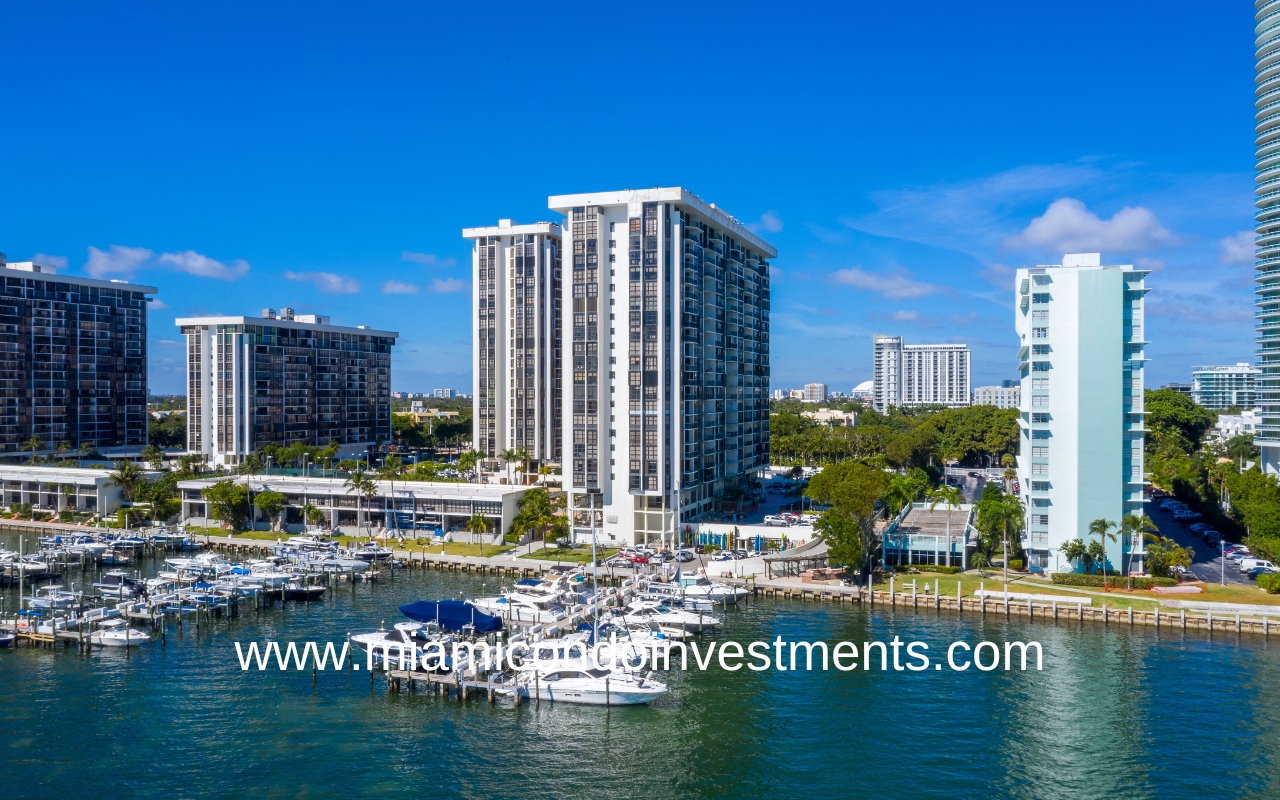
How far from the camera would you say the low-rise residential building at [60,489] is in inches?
4373

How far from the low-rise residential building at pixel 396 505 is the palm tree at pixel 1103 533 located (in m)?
52.3

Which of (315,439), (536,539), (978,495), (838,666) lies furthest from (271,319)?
(838,666)

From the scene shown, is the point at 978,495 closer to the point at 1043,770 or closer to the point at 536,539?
the point at 536,539

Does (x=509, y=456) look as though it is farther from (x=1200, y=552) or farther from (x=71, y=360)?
(x=71, y=360)

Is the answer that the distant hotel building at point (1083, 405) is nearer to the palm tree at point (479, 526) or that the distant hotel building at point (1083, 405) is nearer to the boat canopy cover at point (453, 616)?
the boat canopy cover at point (453, 616)

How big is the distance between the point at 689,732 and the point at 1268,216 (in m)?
97.0

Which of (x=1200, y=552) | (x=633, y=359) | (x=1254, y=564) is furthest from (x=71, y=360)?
(x=1254, y=564)

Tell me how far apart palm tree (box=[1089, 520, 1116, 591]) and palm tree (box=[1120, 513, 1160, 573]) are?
0.85 metres

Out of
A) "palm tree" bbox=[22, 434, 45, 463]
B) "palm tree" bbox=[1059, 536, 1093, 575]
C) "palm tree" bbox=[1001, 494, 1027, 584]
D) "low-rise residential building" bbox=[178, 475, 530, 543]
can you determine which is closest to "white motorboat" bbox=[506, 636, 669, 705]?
"palm tree" bbox=[1001, 494, 1027, 584]

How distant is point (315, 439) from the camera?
163m

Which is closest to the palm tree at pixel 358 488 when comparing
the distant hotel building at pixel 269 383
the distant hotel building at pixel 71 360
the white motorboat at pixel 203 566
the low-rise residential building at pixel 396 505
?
the low-rise residential building at pixel 396 505

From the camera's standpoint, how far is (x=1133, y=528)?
71000 mm

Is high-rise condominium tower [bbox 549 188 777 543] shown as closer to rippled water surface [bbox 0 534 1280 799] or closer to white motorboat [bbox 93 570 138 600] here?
rippled water surface [bbox 0 534 1280 799]

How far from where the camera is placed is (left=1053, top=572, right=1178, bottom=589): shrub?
69.1 m
